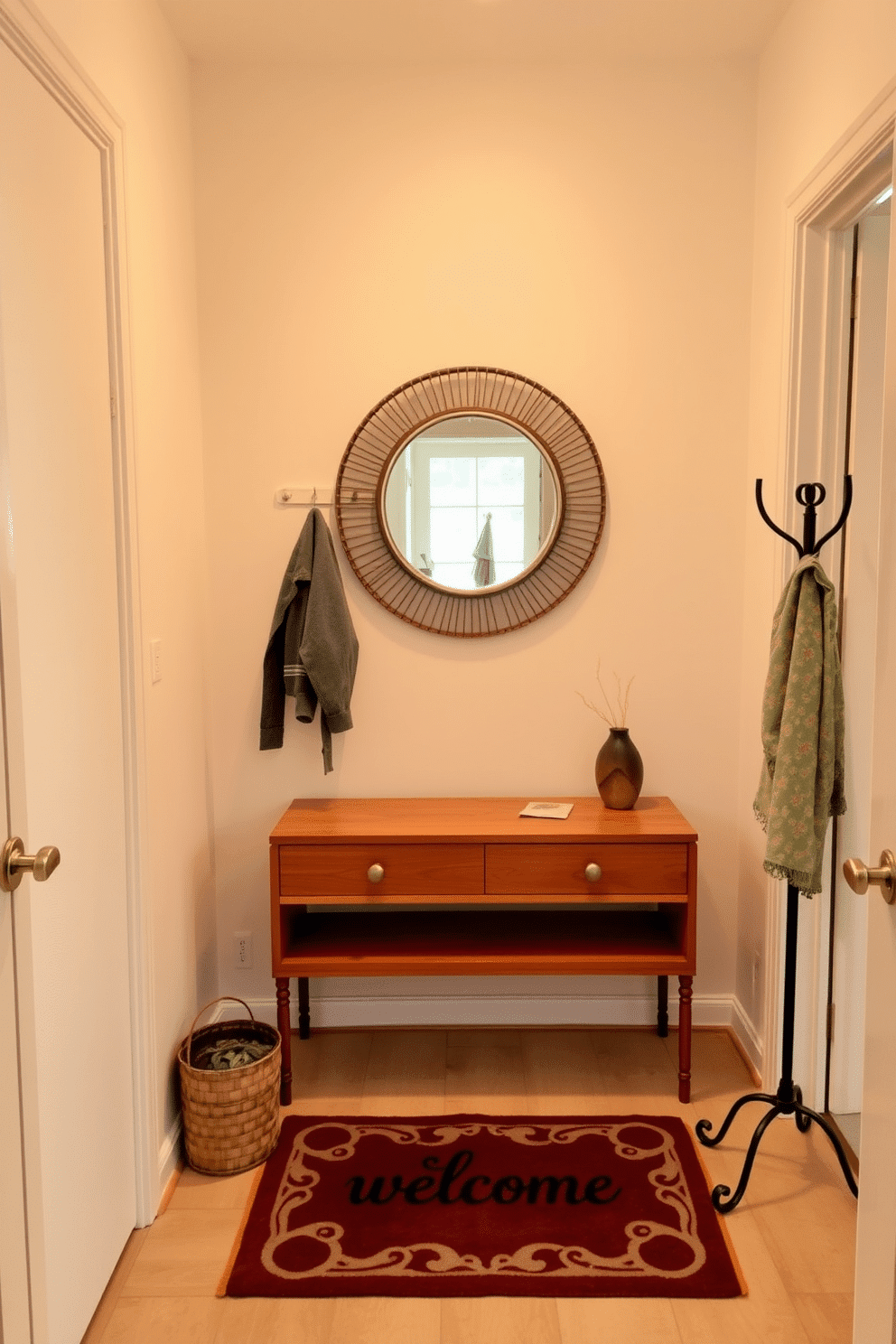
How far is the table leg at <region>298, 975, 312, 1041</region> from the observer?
10.2 ft

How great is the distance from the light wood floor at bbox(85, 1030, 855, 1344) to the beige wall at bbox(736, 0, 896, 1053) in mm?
414

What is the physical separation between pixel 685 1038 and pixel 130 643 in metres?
1.72

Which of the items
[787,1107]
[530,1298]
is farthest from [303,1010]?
[787,1107]

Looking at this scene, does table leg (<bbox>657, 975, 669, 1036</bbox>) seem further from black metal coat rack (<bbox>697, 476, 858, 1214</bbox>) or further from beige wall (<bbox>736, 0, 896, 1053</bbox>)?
black metal coat rack (<bbox>697, 476, 858, 1214</bbox>)

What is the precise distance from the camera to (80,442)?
1973 millimetres

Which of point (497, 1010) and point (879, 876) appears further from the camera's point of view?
point (497, 1010)

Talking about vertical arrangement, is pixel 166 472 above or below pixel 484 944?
above

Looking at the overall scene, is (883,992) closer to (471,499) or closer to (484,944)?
(484,944)

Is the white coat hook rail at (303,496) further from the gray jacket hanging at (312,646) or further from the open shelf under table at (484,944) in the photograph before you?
the open shelf under table at (484,944)

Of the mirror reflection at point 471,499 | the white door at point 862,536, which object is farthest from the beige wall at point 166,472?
the white door at point 862,536

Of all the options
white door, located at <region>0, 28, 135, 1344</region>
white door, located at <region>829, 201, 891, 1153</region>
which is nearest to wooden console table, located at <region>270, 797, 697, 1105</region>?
white door, located at <region>829, 201, 891, 1153</region>

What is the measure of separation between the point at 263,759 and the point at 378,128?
1.81 metres

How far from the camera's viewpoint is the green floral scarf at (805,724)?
7.33ft

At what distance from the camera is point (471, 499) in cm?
300
